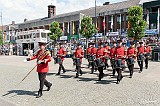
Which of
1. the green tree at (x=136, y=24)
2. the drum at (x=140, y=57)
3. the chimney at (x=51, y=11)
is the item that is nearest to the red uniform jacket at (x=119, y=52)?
the drum at (x=140, y=57)

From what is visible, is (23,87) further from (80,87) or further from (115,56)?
(115,56)

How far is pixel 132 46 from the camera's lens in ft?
42.4

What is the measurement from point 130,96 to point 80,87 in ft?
8.31

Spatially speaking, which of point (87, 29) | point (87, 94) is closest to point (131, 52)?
point (87, 94)

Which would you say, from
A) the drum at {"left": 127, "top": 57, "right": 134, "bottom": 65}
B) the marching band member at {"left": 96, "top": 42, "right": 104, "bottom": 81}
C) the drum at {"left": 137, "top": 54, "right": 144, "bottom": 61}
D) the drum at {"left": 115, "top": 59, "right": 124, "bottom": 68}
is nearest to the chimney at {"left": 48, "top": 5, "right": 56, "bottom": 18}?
the drum at {"left": 137, "top": 54, "right": 144, "bottom": 61}

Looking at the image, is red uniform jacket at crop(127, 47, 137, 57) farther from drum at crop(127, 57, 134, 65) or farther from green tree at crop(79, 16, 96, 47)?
green tree at crop(79, 16, 96, 47)

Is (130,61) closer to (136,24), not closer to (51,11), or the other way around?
(136,24)

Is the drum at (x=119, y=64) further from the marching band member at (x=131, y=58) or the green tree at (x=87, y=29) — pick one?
the green tree at (x=87, y=29)

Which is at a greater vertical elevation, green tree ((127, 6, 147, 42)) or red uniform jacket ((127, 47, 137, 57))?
green tree ((127, 6, 147, 42))

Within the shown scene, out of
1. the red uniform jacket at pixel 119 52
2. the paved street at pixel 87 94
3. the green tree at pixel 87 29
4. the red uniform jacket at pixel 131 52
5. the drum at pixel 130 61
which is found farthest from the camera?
the green tree at pixel 87 29

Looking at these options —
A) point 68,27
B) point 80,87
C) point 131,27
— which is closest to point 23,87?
point 80,87

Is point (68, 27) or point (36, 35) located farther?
point (68, 27)

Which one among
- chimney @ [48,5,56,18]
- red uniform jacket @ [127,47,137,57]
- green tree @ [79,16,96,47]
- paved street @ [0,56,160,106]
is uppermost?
chimney @ [48,5,56,18]

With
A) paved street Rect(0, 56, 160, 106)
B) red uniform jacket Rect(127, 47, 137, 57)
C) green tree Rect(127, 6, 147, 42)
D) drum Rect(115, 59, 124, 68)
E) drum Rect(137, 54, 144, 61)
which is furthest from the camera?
green tree Rect(127, 6, 147, 42)
